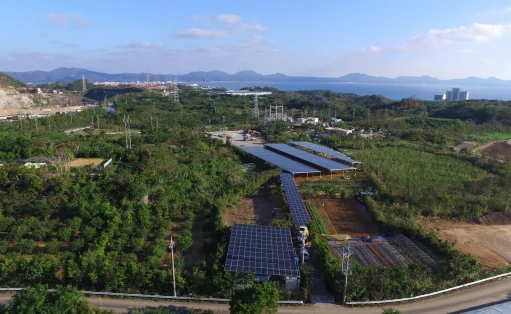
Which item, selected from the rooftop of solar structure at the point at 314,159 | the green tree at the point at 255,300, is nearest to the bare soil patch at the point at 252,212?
the rooftop of solar structure at the point at 314,159

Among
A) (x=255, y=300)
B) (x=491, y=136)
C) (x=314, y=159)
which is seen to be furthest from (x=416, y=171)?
(x=491, y=136)

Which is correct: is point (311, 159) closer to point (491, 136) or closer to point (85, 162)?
point (85, 162)

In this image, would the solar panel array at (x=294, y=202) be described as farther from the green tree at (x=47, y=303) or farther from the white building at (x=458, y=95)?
the white building at (x=458, y=95)

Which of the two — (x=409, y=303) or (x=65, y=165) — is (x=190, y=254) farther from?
(x=65, y=165)

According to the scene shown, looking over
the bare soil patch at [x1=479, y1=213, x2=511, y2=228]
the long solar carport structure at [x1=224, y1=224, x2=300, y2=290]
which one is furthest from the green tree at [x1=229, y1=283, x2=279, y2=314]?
the bare soil patch at [x1=479, y1=213, x2=511, y2=228]

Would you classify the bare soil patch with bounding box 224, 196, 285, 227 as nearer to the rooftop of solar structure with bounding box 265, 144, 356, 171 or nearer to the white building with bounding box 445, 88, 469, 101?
the rooftop of solar structure with bounding box 265, 144, 356, 171

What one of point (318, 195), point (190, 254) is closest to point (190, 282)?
point (190, 254)
